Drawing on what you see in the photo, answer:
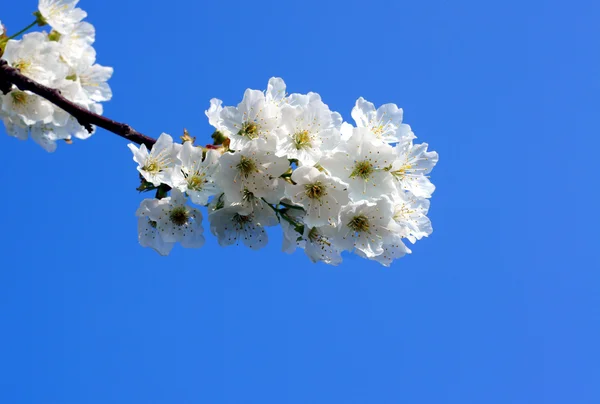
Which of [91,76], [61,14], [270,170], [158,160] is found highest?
[61,14]

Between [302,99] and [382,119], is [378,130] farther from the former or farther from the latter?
[302,99]

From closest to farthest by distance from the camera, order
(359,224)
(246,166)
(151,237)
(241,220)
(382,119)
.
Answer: (246,166) < (359,224) < (241,220) < (151,237) < (382,119)

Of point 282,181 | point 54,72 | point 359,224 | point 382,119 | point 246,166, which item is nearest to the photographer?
point 246,166

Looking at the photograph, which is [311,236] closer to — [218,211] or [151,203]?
[218,211]

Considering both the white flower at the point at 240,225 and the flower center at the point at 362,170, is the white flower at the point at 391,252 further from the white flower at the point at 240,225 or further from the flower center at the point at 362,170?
the white flower at the point at 240,225

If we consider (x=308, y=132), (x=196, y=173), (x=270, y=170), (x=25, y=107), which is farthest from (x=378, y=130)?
(x=25, y=107)

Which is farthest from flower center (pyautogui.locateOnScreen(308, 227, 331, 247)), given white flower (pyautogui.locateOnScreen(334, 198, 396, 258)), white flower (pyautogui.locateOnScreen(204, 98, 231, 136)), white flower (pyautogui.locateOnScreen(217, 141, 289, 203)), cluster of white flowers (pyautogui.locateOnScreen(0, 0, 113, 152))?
cluster of white flowers (pyautogui.locateOnScreen(0, 0, 113, 152))

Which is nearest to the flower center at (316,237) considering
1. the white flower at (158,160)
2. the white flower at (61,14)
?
the white flower at (158,160)
